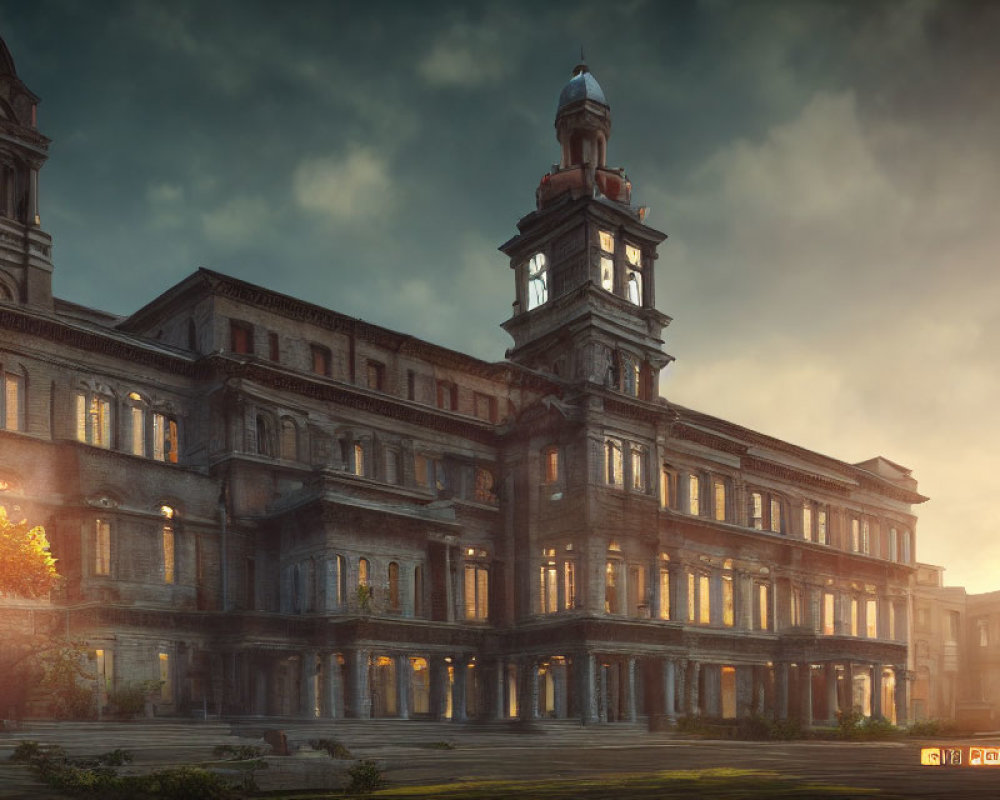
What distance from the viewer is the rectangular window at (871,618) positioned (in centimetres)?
7538

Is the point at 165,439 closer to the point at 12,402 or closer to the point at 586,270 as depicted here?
the point at 12,402

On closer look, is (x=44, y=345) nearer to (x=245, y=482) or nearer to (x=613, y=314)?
(x=245, y=482)

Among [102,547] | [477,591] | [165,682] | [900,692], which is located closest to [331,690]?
[165,682]

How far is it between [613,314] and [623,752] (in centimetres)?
2913

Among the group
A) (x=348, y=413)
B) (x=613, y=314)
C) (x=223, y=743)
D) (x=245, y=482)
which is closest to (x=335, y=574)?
(x=245, y=482)

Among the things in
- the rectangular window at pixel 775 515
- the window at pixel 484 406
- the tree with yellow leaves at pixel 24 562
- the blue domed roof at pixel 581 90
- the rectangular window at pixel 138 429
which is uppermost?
the blue domed roof at pixel 581 90

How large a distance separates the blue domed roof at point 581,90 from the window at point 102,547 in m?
37.2

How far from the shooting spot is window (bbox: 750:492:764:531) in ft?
231

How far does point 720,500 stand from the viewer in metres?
67.6

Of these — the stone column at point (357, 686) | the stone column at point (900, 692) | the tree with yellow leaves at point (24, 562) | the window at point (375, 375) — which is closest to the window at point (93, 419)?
the tree with yellow leaves at point (24, 562)

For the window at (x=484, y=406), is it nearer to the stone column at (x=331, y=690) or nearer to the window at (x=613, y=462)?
the window at (x=613, y=462)

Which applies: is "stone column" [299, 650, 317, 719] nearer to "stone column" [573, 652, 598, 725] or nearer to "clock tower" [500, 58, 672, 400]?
"stone column" [573, 652, 598, 725]

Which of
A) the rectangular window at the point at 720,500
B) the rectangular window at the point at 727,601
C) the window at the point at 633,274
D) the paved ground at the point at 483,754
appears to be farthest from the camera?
the rectangular window at the point at 720,500

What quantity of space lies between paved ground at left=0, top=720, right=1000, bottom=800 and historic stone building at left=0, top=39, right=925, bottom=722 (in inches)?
170
